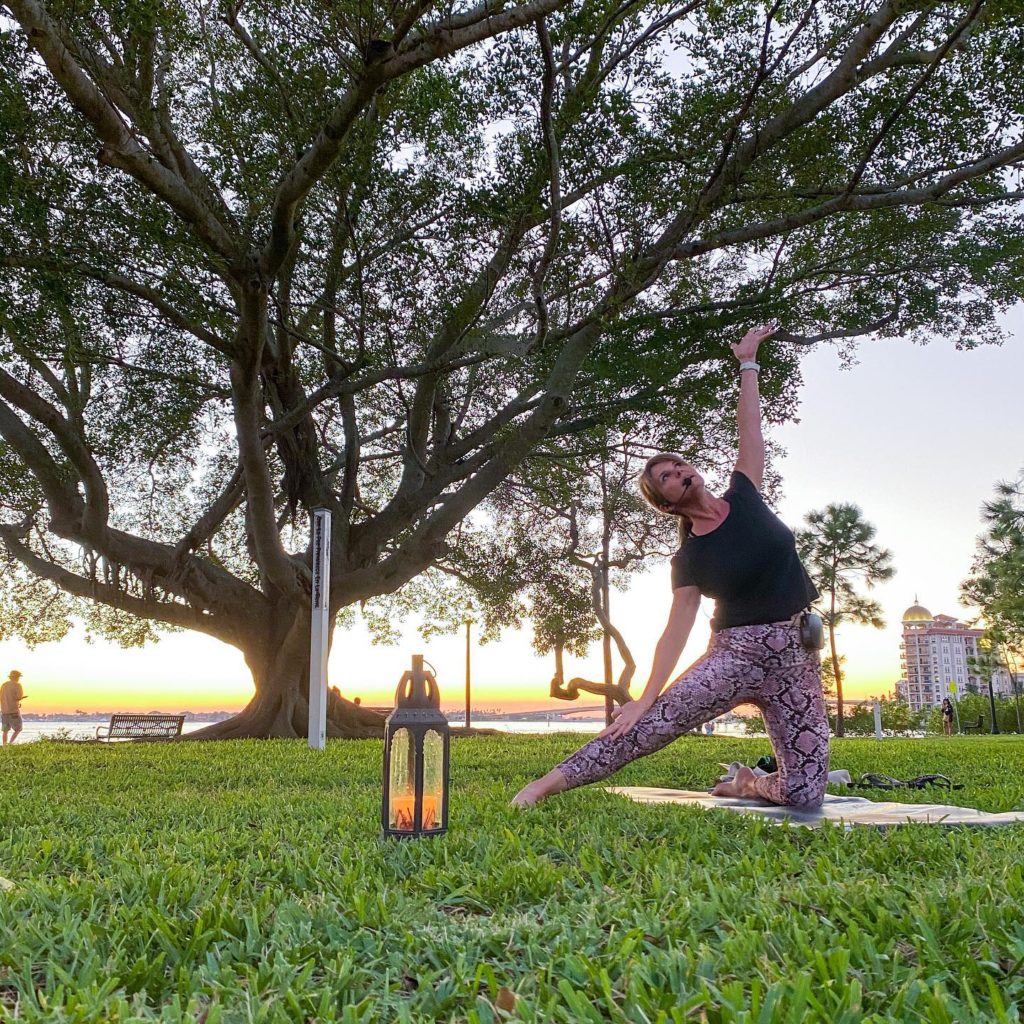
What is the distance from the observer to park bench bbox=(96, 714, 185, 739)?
51.7 ft

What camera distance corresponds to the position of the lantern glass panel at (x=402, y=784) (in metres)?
2.89

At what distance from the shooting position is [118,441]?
37.9 ft

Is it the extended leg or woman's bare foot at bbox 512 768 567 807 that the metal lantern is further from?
the extended leg

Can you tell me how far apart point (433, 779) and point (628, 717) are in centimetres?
96

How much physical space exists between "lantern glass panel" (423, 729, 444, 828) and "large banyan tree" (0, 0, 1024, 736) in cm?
445

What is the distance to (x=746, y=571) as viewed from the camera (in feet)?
11.8

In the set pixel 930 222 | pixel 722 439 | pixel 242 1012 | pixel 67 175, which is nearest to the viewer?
pixel 242 1012

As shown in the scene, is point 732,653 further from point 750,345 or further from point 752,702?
point 750,345

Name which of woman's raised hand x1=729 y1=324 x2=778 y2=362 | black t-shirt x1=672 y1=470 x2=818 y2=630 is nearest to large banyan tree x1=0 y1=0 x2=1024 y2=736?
woman's raised hand x1=729 y1=324 x2=778 y2=362

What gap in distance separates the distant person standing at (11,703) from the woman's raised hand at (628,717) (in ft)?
48.5

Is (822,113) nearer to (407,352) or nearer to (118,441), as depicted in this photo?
(407,352)

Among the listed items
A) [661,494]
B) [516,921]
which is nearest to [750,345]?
[661,494]

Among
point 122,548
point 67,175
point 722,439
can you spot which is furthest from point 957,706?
point 67,175

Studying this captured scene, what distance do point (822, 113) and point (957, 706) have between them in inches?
1284
